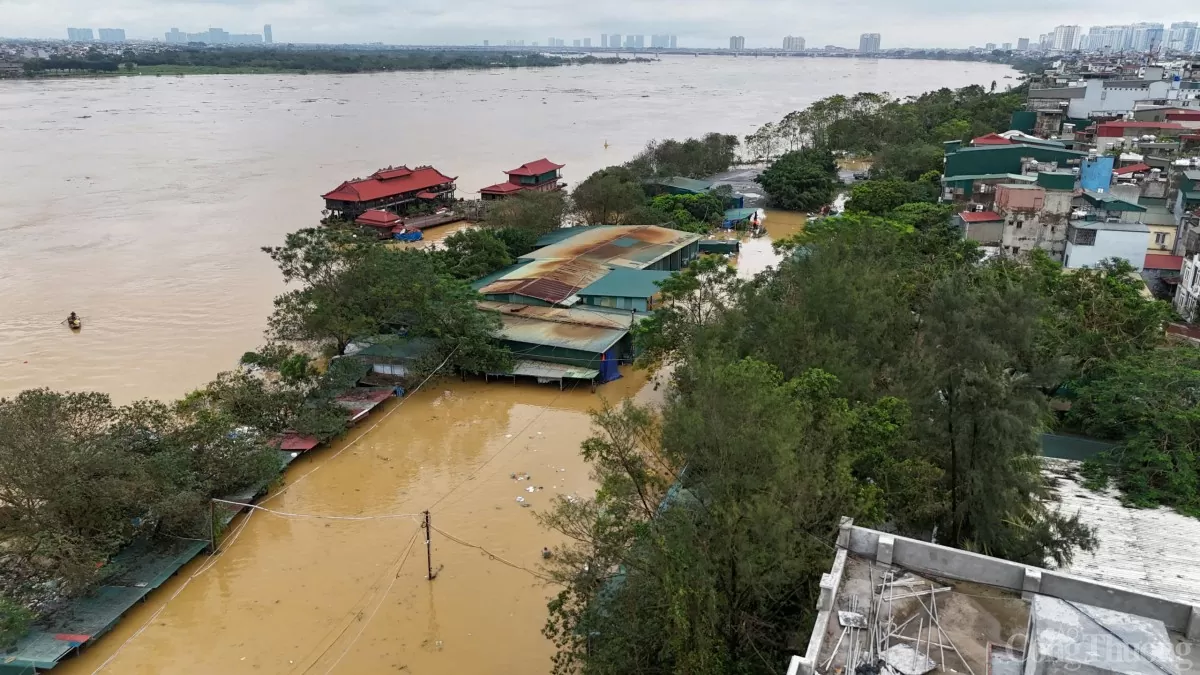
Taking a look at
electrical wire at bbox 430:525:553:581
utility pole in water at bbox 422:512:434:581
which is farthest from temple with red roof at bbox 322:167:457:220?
utility pole in water at bbox 422:512:434:581

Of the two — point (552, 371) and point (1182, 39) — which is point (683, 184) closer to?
point (552, 371)

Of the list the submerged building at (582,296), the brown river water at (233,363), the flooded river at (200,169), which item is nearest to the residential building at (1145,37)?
the flooded river at (200,169)

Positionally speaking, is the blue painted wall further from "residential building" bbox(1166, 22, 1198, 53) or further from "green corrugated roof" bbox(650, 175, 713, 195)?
"residential building" bbox(1166, 22, 1198, 53)

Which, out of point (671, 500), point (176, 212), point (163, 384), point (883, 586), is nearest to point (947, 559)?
point (883, 586)

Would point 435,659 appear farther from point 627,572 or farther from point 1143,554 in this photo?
point 1143,554

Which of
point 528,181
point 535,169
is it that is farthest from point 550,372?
point 535,169

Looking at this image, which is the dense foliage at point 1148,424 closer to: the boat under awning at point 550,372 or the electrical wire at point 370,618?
the boat under awning at point 550,372

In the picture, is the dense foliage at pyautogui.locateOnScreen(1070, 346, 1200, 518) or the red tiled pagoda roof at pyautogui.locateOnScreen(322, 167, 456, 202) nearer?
the dense foliage at pyautogui.locateOnScreen(1070, 346, 1200, 518)
